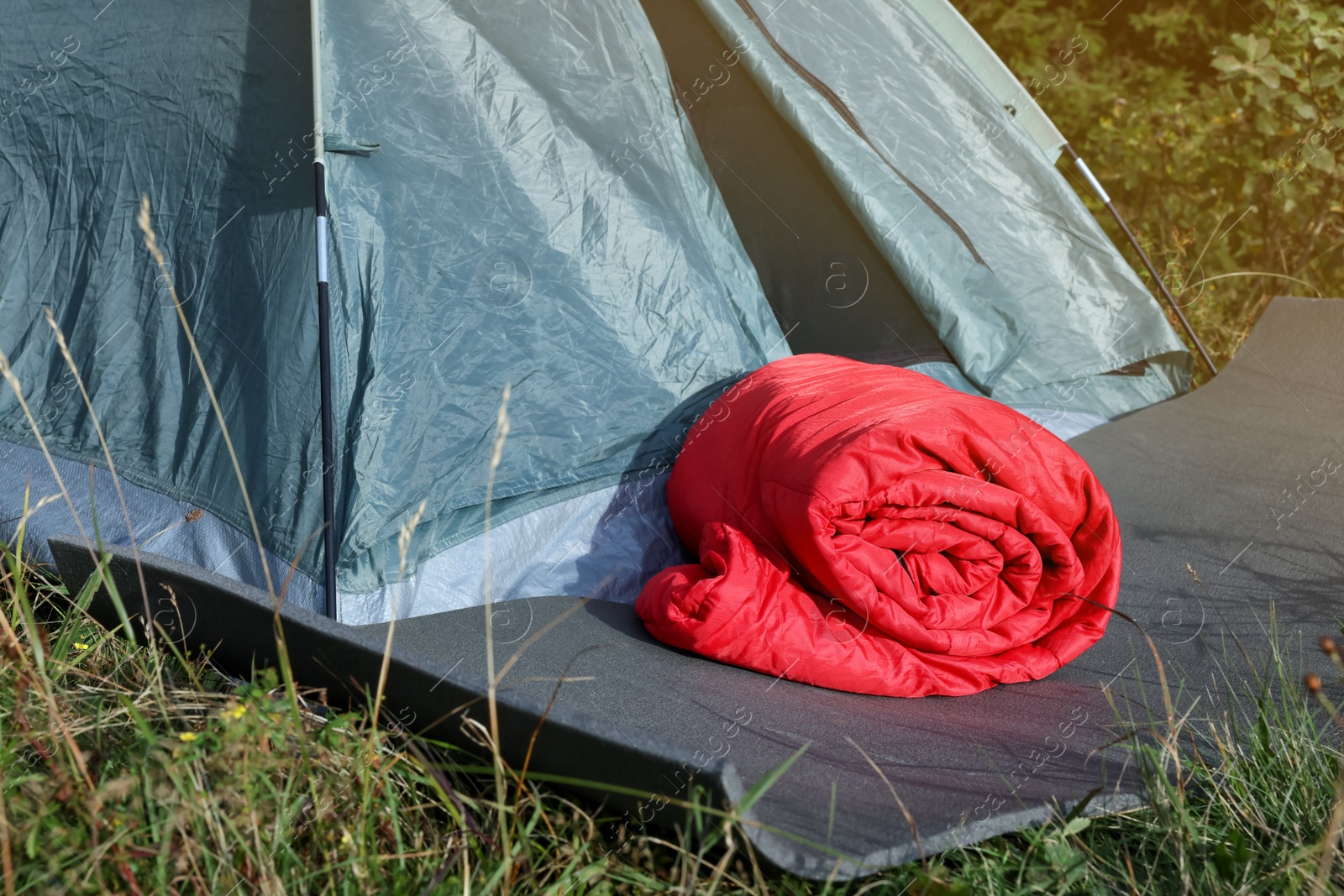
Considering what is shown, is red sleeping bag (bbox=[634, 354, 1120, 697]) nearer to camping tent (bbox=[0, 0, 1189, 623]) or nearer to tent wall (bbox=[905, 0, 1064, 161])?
camping tent (bbox=[0, 0, 1189, 623])

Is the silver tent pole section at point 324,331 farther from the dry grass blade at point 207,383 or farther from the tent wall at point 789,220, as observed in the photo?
the tent wall at point 789,220

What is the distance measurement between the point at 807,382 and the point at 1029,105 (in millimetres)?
1462

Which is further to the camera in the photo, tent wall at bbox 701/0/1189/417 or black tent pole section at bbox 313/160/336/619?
tent wall at bbox 701/0/1189/417

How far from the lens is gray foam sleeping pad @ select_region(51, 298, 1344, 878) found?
3.74 ft

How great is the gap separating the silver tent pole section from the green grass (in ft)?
1.36

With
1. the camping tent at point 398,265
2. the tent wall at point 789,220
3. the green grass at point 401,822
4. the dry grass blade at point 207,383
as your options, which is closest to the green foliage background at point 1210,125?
the tent wall at point 789,220

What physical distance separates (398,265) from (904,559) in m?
1.08

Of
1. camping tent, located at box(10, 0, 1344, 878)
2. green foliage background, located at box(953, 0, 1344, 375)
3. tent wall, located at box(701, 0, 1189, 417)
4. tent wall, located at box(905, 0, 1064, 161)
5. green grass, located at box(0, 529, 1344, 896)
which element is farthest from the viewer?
green foliage background, located at box(953, 0, 1344, 375)

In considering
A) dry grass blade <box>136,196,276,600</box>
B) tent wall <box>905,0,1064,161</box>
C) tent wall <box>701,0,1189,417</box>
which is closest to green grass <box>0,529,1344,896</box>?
dry grass blade <box>136,196,276,600</box>

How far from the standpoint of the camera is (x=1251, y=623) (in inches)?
75.4

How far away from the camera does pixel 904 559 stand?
1739 millimetres

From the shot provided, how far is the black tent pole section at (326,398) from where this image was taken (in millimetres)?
1785

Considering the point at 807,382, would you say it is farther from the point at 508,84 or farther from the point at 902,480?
the point at 508,84

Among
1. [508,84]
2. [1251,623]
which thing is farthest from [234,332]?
[1251,623]
